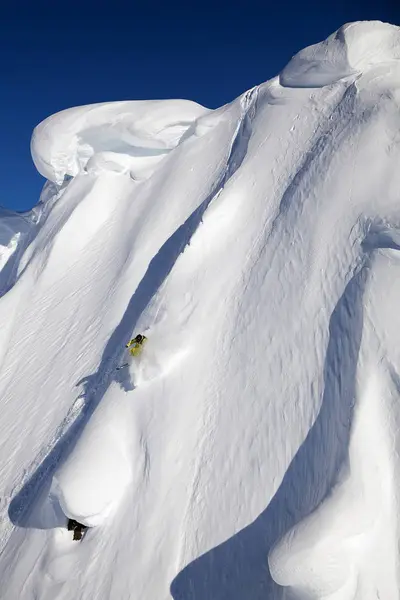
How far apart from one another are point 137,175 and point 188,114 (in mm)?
1457

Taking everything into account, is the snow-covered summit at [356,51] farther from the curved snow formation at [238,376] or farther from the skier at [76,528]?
the skier at [76,528]

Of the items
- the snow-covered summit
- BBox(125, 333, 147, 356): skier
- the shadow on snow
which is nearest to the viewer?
the shadow on snow

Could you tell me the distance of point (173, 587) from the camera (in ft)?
9.61

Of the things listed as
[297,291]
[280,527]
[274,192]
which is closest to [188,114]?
[274,192]

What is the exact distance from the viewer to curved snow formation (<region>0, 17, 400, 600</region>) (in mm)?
2770

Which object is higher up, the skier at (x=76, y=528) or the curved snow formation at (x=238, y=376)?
the curved snow formation at (x=238, y=376)

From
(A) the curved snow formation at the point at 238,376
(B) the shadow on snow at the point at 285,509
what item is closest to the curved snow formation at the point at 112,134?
(A) the curved snow formation at the point at 238,376

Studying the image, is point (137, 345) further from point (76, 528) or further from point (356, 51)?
point (356, 51)

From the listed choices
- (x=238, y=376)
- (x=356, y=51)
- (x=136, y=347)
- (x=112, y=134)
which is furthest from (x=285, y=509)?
(x=112, y=134)

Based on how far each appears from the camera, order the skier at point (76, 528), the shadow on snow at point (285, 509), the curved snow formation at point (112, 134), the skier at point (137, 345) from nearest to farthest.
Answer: the shadow on snow at point (285, 509)
the skier at point (76, 528)
the skier at point (137, 345)
the curved snow formation at point (112, 134)

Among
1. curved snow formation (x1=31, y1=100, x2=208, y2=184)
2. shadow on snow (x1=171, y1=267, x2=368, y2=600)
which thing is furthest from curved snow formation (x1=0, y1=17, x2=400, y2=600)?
curved snow formation (x1=31, y1=100, x2=208, y2=184)

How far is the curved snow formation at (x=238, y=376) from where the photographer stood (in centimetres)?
277

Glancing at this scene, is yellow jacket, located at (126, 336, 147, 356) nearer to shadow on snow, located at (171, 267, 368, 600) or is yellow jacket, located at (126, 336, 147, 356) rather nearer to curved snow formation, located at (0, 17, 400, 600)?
curved snow formation, located at (0, 17, 400, 600)

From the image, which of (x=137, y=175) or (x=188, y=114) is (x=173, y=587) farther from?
(x=188, y=114)
